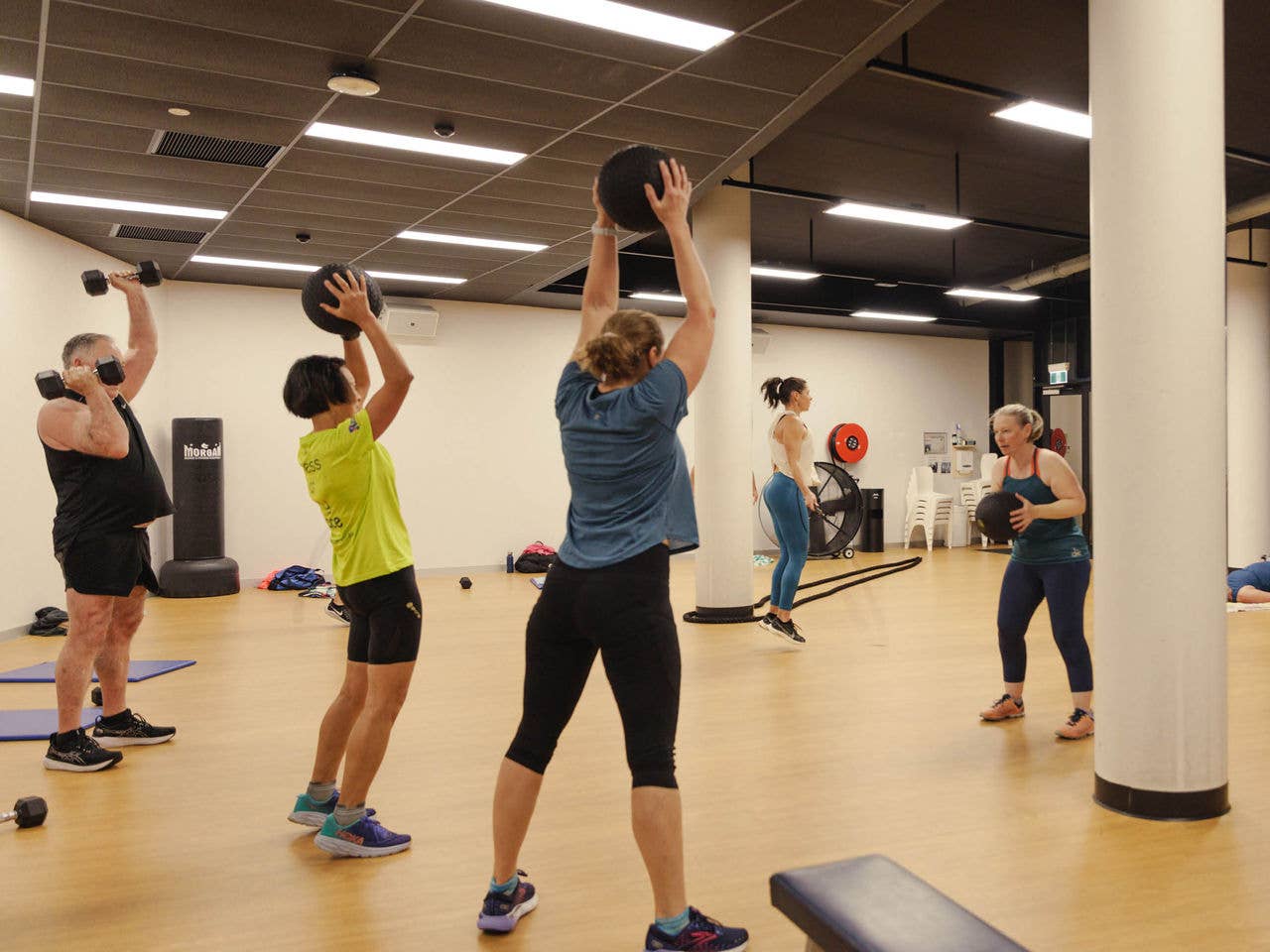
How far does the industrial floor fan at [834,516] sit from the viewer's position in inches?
436

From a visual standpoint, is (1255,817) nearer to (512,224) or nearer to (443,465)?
(512,224)

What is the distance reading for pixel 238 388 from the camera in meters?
9.02

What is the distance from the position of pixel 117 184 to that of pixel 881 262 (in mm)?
7560

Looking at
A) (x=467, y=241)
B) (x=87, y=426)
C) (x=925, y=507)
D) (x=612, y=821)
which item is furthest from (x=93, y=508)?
(x=925, y=507)

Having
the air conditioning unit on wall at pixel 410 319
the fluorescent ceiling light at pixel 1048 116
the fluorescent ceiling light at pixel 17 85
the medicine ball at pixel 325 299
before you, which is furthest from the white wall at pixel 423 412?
the medicine ball at pixel 325 299

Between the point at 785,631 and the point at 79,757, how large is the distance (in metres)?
3.52

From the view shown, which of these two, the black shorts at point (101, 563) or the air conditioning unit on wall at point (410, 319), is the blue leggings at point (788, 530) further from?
the air conditioning unit on wall at point (410, 319)

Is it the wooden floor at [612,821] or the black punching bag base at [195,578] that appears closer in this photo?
the wooden floor at [612,821]

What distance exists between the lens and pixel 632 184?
194 cm

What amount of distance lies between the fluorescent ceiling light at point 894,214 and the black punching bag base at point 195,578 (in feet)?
19.7

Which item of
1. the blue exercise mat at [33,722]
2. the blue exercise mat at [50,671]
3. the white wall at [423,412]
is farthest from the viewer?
the white wall at [423,412]

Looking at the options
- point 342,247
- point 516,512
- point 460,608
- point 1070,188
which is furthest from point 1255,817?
point 516,512

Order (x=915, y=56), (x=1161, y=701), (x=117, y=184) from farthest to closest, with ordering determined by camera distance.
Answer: (x=117, y=184) < (x=915, y=56) < (x=1161, y=701)

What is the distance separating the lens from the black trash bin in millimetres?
11523
